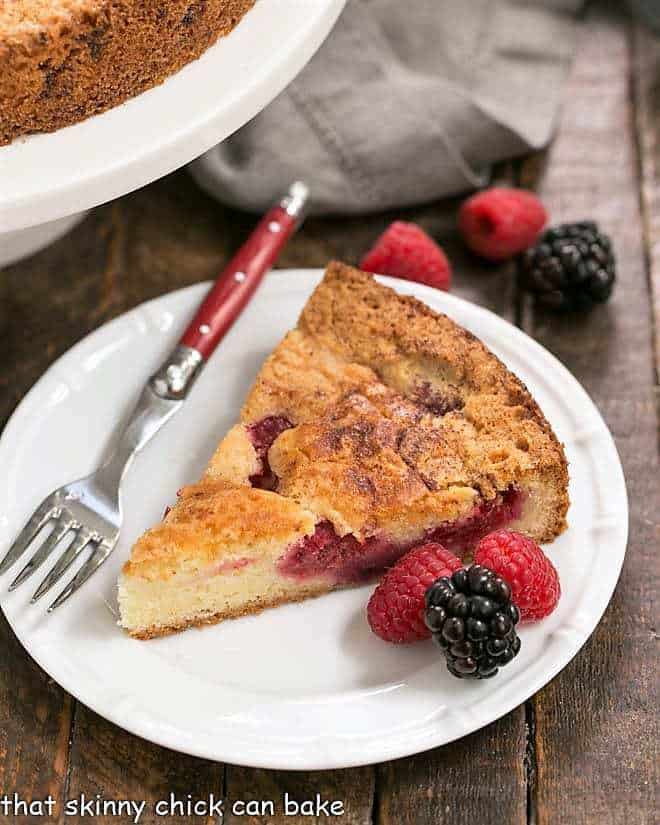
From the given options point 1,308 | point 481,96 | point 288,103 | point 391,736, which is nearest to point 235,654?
point 391,736

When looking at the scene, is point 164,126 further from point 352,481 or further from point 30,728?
point 30,728

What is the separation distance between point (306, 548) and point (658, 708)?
0.66 m

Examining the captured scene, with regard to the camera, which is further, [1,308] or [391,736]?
[1,308]

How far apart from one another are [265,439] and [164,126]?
625 mm

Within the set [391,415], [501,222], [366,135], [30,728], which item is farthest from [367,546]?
[366,135]

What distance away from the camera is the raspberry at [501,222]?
2.67 metres

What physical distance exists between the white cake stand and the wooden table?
0.81 m

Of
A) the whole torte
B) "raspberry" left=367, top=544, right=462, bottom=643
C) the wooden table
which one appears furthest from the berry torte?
the whole torte

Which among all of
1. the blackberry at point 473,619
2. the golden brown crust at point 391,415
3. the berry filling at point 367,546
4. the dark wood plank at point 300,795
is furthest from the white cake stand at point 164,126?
the dark wood plank at point 300,795

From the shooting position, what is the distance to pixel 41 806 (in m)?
1.80

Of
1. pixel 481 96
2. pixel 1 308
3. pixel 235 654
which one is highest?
pixel 1 308

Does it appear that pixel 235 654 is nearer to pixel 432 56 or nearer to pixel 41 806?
pixel 41 806

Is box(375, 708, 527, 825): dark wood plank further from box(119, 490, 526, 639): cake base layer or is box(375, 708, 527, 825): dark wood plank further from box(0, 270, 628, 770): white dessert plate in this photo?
box(119, 490, 526, 639): cake base layer

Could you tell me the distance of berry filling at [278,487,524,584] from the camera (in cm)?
197
